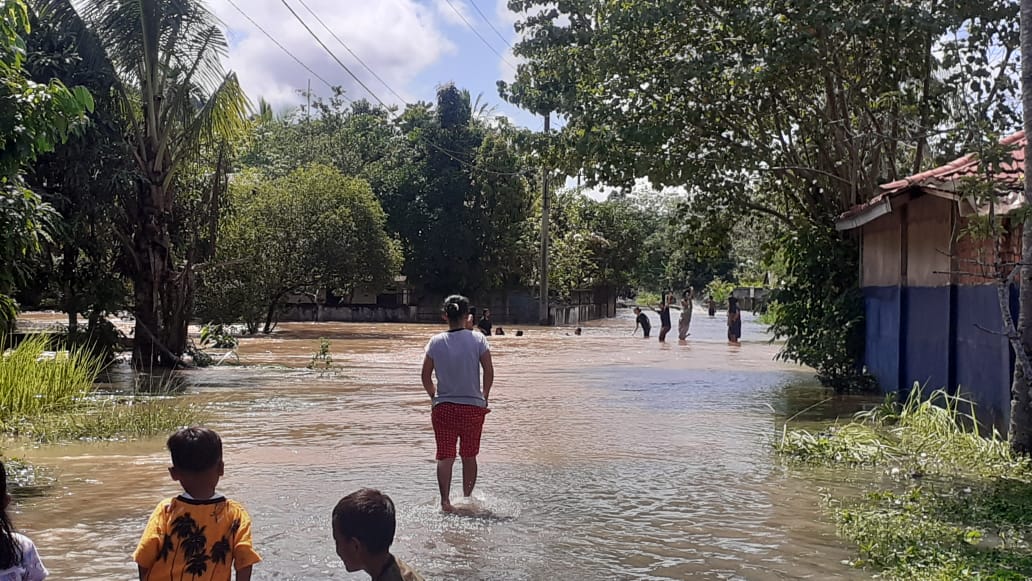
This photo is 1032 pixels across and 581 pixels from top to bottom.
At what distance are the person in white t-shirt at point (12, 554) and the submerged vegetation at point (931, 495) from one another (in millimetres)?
4757

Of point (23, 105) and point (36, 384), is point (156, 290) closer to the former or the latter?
point (36, 384)

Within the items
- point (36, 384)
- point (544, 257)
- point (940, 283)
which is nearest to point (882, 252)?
point (940, 283)

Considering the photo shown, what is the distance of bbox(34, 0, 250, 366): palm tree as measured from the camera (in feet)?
62.4

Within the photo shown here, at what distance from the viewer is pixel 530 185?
48.8 metres

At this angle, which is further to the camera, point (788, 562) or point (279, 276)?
point (279, 276)

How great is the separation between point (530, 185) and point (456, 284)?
578cm

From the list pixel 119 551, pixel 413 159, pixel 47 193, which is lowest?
pixel 119 551

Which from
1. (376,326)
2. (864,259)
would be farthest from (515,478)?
(376,326)

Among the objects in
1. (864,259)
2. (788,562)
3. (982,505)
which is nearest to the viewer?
(788,562)

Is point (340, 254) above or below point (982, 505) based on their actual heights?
above

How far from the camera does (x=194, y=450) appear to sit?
3955 millimetres

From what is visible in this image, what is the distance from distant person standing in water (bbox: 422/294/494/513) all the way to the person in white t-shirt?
4391mm

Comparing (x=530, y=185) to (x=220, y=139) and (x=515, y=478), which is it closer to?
(x=220, y=139)

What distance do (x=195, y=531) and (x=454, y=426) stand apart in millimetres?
4104
